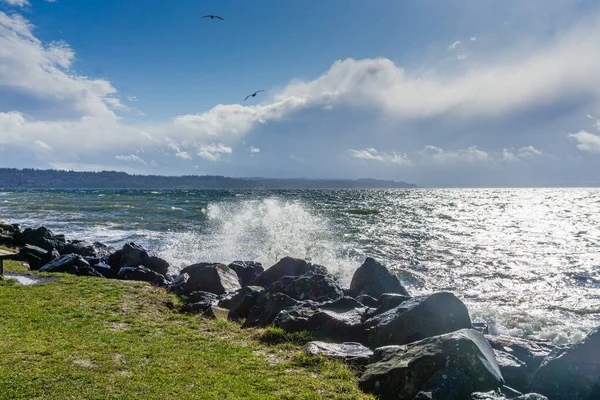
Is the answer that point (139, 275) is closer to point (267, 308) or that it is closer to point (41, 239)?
point (267, 308)

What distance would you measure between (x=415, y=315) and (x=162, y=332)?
7.83 meters

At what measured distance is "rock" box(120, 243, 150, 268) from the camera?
24.4 meters

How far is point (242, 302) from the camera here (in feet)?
53.1

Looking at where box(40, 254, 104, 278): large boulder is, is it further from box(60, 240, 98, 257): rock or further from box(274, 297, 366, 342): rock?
box(274, 297, 366, 342): rock

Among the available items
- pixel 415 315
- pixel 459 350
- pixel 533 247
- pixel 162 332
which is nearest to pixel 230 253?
pixel 162 332

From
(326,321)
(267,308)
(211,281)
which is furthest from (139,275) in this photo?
(326,321)

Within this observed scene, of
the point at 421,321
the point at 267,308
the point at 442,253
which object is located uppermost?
the point at 421,321

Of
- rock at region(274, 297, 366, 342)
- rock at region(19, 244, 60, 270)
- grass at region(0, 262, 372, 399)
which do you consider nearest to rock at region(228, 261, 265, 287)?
grass at region(0, 262, 372, 399)

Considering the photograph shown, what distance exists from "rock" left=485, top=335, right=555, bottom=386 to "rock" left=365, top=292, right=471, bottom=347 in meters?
1.03

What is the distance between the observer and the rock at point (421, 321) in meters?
11.5

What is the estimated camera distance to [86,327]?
12141 mm

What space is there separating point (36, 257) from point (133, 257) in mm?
5751

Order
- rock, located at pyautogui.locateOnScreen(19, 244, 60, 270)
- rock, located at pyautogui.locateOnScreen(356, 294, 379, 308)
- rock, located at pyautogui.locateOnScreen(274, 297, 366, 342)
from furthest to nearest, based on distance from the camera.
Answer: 1. rock, located at pyautogui.locateOnScreen(19, 244, 60, 270)
2. rock, located at pyautogui.locateOnScreen(356, 294, 379, 308)
3. rock, located at pyautogui.locateOnScreen(274, 297, 366, 342)

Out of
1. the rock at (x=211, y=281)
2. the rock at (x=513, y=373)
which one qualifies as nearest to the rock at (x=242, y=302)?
the rock at (x=211, y=281)
